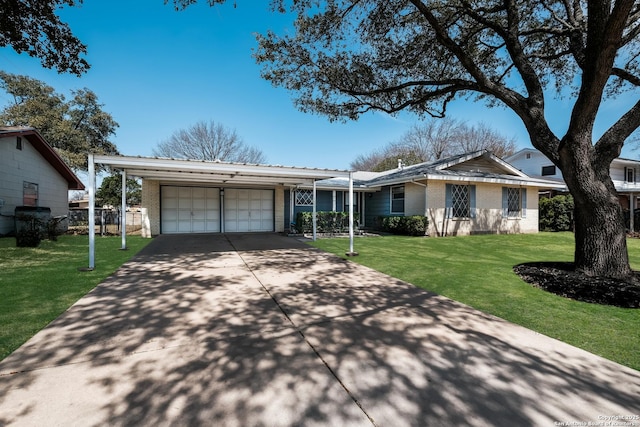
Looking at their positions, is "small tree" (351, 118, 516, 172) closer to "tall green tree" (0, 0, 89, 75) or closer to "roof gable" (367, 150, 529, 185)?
"roof gable" (367, 150, 529, 185)

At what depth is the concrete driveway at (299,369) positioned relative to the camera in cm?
187

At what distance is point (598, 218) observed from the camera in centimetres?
533

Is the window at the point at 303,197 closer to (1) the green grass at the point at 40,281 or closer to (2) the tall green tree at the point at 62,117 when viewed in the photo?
(1) the green grass at the point at 40,281

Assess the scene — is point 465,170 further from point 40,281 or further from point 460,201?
point 40,281

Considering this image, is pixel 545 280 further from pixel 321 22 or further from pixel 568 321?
pixel 321 22

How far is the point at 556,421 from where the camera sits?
182 centimetres

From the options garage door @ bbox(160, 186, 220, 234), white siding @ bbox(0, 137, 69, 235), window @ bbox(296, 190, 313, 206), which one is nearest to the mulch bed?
window @ bbox(296, 190, 313, 206)

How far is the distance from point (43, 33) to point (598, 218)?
1270 centimetres

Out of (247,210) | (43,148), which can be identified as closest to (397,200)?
(247,210)

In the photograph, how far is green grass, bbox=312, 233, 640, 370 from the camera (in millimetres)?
3012

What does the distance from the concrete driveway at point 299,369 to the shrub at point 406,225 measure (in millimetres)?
8646

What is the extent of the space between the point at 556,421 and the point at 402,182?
12.5 meters

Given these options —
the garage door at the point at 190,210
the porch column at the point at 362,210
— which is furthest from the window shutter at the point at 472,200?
the garage door at the point at 190,210

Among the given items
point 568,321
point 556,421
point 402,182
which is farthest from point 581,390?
point 402,182
